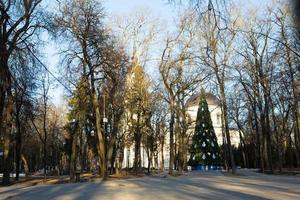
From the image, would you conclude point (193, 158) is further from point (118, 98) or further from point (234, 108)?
point (118, 98)

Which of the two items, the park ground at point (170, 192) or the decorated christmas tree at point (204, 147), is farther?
the decorated christmas tree at point (204, 147)

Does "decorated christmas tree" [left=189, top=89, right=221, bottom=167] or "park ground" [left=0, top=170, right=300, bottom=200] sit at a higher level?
"decorated christmas tree" [left=189, top=89, right=221, bottom=167]

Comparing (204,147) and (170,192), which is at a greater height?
(204,147)

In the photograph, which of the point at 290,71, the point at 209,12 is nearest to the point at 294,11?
the point at 209,12

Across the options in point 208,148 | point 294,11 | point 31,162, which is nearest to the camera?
point 294,11

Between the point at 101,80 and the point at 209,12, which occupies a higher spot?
the point at 101,80

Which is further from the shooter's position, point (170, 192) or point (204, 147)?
point (204, 147)

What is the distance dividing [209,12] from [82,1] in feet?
94.6

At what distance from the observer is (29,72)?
18.2m

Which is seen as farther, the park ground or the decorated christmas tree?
the decorated christmas tree

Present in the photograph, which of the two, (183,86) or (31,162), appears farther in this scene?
(31,162)

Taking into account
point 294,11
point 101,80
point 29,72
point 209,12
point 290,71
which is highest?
point 101,80

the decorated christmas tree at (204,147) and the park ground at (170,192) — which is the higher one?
the decorated christmas tree at (204,147)

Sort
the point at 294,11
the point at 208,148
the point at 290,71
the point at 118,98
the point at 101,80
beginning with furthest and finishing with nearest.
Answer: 1. the point at 208,148
2. the point at 118,98
3. the point at 101,80
4. the point at 290,71
5. the point at 294,11
